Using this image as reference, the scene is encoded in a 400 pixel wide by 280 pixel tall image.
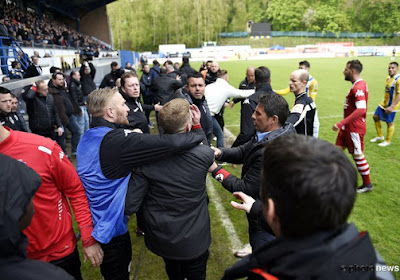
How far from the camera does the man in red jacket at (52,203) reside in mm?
1817

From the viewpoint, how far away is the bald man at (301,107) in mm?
4090

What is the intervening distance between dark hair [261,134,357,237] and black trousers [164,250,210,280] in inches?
60.9

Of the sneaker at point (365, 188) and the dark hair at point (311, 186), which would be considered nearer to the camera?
the dark hair at point (311, 186)

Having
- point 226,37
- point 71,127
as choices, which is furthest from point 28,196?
point 226,37

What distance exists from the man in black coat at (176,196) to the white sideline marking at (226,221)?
1649 mm

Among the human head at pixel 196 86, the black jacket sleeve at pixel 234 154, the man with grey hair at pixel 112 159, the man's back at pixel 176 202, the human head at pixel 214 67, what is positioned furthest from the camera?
the human head at pixel 214 67

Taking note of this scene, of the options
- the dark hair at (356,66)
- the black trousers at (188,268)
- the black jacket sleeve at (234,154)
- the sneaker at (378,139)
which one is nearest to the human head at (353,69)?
the dark hair at (356,66)

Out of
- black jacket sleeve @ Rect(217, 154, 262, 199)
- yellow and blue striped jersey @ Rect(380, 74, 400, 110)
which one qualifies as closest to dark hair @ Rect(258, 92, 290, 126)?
black jacket sleeve @ Rect(217, 154, 262, 199)

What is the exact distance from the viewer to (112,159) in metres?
1.99

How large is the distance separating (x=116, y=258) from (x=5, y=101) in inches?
151

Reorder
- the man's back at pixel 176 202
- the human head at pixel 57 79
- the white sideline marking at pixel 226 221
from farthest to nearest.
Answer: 1. the human head at pixel 57 79
2. the white sideline marking at pixel 226 221
3. the man's back at pixel 176 202

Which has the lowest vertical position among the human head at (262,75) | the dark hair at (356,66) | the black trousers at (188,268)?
the black trousers at (188,268)

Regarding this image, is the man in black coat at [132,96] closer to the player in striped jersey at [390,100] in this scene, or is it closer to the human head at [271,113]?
the human head at [271,113]

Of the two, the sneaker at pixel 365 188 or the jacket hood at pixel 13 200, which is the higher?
the jacket hood at pixel 13 200
